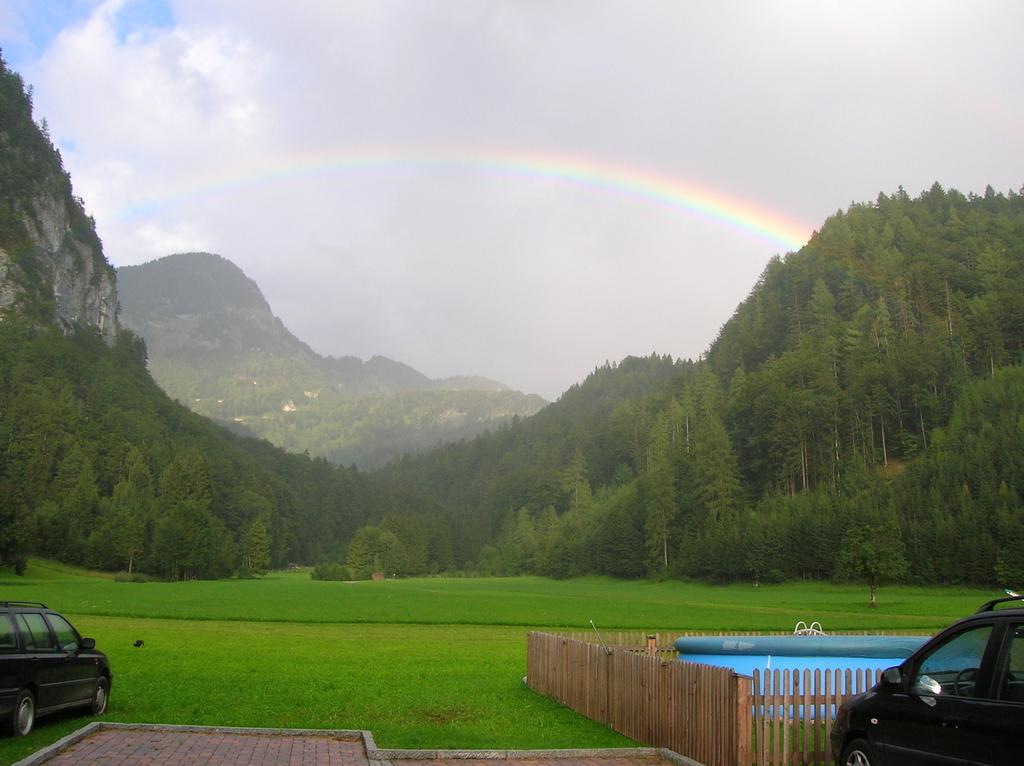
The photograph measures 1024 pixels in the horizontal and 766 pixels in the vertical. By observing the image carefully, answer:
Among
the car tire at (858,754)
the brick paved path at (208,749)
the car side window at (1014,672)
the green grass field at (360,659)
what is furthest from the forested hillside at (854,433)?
the car side window at (1014,672)

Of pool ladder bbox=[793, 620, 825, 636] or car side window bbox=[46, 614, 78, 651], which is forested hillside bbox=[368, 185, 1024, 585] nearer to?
pool ladder bbox=[793, 620, 825, 636]

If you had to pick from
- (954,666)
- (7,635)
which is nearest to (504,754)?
(954,666)

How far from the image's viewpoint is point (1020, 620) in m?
8.61

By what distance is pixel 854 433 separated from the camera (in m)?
141

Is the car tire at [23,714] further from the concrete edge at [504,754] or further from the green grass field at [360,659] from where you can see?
the concrete edge at [504,754]

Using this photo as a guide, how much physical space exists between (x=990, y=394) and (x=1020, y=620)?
432ft

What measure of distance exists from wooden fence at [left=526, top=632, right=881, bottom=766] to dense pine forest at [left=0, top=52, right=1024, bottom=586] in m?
70.7

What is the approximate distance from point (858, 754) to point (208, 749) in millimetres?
Answer: 8948

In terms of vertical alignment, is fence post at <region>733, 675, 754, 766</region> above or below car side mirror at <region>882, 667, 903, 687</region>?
below

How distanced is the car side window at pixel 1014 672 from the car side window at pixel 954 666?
1.05 feet

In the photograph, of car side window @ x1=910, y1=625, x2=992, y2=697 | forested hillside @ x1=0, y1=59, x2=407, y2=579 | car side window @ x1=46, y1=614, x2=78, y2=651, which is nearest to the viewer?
car side window @ x1=910, y1=625, x2=992, y2=697

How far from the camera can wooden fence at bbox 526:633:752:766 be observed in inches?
463

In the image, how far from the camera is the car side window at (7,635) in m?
13.0

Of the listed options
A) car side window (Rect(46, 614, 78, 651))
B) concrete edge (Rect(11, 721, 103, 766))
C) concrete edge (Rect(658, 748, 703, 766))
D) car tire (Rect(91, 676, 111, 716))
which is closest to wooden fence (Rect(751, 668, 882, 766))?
concrete edge (Rect(658, 748, 703, 766))
